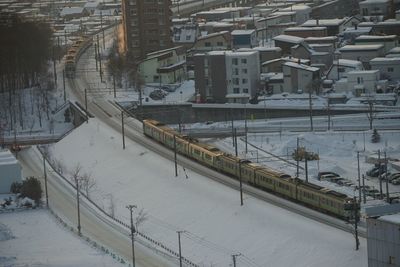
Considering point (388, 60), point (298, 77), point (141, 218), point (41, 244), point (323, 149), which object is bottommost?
point (41, 244)

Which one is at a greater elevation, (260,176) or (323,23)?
(323,23)

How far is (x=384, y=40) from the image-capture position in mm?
28938

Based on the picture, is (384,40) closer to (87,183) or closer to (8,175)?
(87,183)

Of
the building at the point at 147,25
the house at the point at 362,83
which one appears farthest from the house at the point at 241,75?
the building at the point at 147,25

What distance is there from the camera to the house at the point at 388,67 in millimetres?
26425

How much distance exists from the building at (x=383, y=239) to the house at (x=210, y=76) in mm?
12394

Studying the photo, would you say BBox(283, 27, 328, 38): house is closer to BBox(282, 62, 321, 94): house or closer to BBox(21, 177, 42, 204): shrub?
BBox(282, 62, 321, 94): house

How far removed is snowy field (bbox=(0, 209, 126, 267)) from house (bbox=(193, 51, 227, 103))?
7914 millimetres

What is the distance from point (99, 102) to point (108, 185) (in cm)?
623

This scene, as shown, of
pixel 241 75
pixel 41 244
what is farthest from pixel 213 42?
pixel 41 244

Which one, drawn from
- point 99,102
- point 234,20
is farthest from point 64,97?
point 234,20

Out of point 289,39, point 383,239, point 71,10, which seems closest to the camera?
point 383,239

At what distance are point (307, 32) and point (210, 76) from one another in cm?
566

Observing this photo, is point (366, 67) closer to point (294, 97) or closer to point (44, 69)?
point (294, 97)
